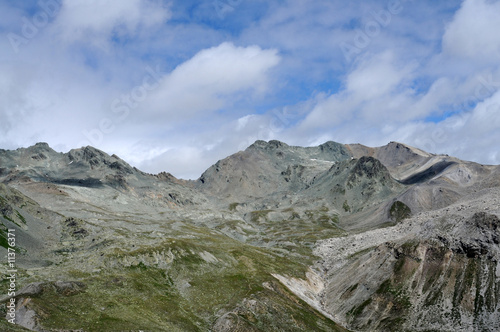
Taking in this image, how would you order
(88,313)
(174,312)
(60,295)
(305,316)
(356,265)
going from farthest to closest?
(356,265) < (305,316) < (174,312) < (60,295) < (88,313)

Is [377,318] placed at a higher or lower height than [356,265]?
lower

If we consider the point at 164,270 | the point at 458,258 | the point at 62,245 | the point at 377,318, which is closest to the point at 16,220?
the point at 62,245

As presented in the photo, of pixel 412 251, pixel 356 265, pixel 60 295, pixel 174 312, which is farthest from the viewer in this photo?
pixel 356 265

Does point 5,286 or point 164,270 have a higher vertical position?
point 164,270

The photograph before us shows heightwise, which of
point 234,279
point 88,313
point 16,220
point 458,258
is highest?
point 16,220

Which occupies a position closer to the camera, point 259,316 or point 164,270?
point 259,316

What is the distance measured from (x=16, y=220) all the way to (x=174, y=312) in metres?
149

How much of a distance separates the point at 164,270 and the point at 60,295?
4032 cm

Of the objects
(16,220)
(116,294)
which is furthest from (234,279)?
(16,220)

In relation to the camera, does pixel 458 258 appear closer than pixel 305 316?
No

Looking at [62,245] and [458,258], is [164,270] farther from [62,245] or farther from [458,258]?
[62,245]

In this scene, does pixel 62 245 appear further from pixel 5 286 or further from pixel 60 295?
pixel 60 295

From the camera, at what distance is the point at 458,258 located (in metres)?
109

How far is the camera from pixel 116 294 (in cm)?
8994
